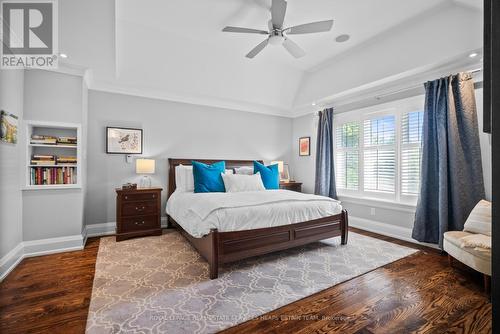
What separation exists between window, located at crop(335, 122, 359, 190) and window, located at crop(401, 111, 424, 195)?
0.89m

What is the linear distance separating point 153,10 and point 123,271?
3.19 m

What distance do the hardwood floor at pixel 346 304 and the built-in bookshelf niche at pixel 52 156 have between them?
3.42 ft

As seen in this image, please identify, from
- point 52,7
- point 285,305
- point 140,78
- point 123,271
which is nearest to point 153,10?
point 52,7

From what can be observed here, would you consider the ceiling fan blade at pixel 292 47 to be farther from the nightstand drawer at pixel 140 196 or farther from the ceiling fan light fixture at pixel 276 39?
the nightstand drawer at pixel 140 196

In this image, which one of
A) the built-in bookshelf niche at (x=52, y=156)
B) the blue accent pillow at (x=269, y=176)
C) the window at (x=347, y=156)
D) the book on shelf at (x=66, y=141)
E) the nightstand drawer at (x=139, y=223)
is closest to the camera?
the built-in bookshelf niche at (x=52, y=156)

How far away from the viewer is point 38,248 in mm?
3143

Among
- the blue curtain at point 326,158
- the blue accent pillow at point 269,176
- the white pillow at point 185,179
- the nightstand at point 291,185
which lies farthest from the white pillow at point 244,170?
the blue curtain at point 326,158

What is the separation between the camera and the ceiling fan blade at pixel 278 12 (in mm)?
2363

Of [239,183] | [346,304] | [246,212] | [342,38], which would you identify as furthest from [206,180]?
[342,38]

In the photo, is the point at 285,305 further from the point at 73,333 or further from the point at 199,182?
the point at 199,182

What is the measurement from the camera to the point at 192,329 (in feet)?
5.82

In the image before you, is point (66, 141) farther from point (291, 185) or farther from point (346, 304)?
point (291, 185)

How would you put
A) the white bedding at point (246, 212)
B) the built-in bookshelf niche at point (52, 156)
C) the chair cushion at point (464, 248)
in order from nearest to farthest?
the chair cushion at point (464, 248) → the white bedding at point (246, 212) → the built-in bookshelf niche at point (52, 156)

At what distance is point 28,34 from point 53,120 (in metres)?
1.02
